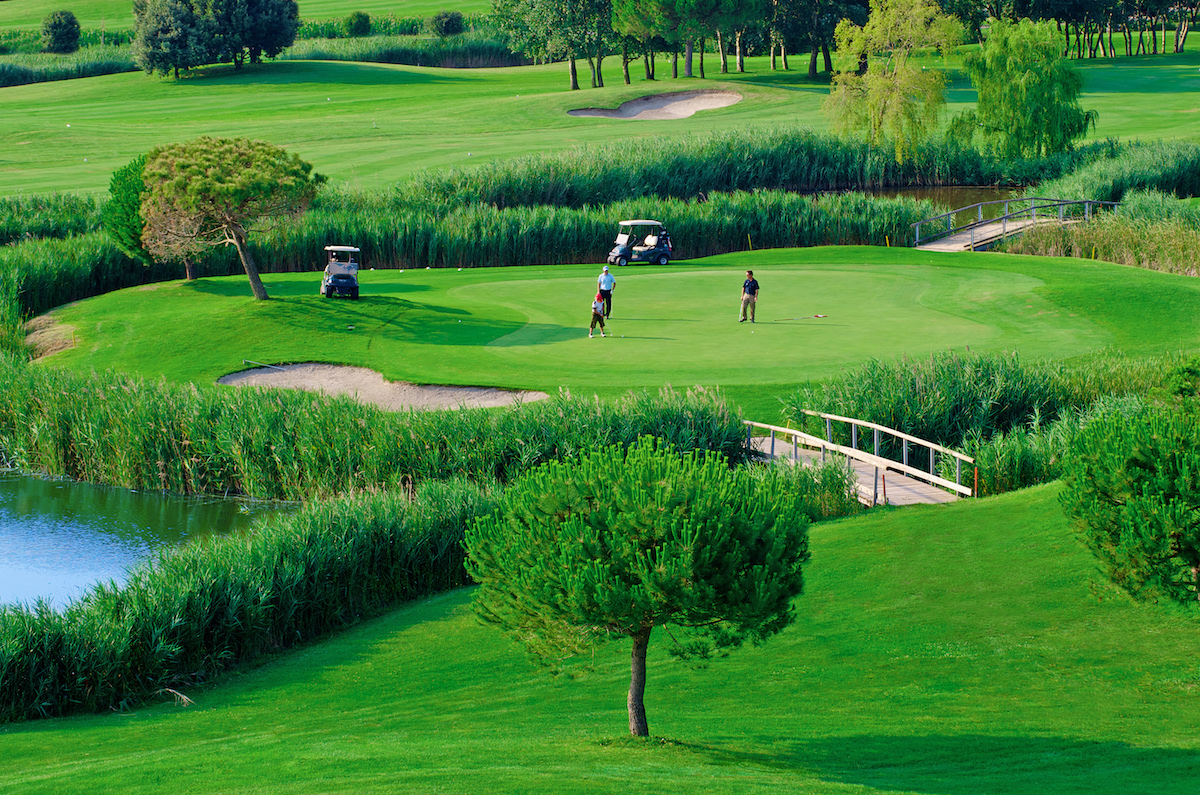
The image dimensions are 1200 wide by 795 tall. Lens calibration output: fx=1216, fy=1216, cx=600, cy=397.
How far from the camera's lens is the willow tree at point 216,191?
36562mm

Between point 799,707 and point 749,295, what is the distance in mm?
21871

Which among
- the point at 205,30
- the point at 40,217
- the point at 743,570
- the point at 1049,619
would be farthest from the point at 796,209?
the point at 205,30

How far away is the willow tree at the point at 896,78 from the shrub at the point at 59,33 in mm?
87008

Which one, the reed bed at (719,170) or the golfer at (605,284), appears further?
the reed bed at (719,170)

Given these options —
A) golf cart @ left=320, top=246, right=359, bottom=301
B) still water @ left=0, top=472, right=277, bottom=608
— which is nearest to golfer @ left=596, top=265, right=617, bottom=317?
golf cart @ left=320, top=246, right=359, bottom=301

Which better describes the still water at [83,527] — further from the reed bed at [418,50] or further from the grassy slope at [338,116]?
the reed bed at [418,50]

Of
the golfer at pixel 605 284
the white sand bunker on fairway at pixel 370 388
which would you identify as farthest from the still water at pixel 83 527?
Result: the golfer at pixel 605 284

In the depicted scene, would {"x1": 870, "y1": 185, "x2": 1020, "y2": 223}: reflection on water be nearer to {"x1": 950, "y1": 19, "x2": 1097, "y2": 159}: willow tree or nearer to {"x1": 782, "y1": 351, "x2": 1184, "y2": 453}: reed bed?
{"x1": 950, "y1": 19, "x2": 1097, "y2": 159}: willow tree

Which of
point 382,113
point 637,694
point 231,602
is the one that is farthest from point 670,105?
point 637,694

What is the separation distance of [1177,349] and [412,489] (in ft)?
67.2

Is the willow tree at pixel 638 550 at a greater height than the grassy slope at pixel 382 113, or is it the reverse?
the grassy slope at pixel 382 113

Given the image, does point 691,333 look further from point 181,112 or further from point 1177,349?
point 181,112

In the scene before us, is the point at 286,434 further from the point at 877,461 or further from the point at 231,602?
the point at 877,461

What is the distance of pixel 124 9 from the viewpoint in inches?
5369
